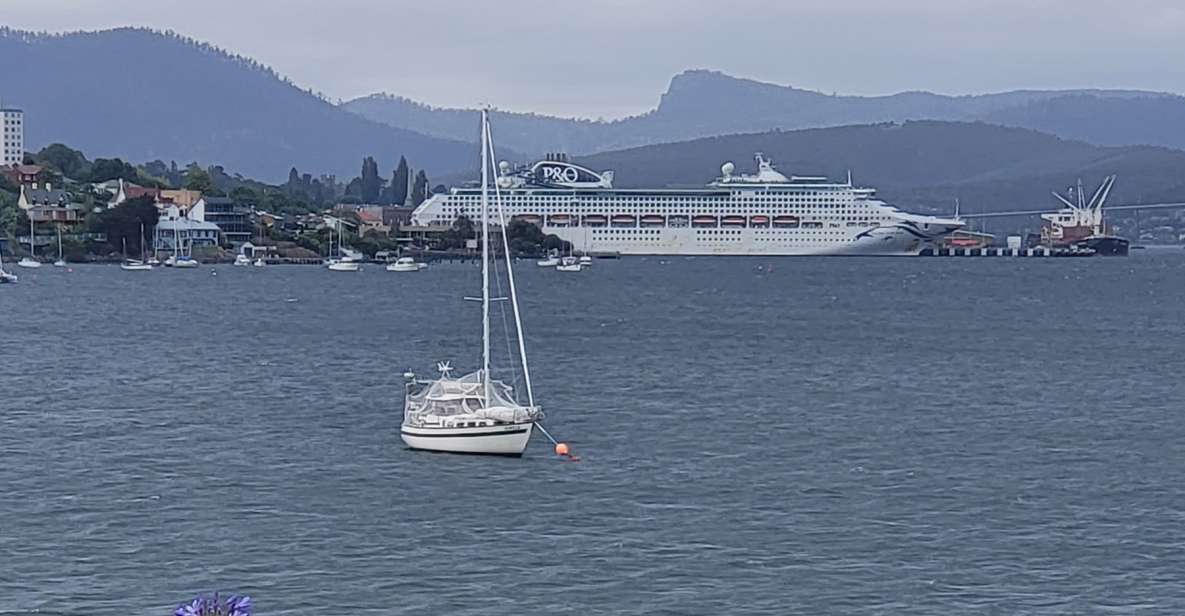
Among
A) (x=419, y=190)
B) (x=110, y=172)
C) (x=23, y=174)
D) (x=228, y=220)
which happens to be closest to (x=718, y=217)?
(x=228, y=220)

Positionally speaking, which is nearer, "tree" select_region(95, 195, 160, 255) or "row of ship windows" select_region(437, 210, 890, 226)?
"tree" select_region(95, 195, 160, 255)

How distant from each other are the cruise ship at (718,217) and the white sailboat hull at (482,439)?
289 ft

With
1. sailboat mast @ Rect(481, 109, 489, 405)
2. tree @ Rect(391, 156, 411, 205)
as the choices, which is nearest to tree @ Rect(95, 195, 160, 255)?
tree @ Rect(391, 156, 411, 205)

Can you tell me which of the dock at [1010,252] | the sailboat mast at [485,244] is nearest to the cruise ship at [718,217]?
the dock at [1010,252]

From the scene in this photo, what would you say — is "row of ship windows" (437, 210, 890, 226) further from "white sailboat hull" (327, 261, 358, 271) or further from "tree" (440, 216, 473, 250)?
"white sailboat hull" (327, 261, 358, 271)

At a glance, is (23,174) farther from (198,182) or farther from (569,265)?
(569,265)

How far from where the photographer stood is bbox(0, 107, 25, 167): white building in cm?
13950

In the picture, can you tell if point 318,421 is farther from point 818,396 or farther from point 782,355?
point 782,355

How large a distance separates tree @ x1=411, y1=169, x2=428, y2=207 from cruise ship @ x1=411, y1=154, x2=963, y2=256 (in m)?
19.2

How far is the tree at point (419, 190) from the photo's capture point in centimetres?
13338

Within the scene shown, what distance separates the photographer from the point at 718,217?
112 meters

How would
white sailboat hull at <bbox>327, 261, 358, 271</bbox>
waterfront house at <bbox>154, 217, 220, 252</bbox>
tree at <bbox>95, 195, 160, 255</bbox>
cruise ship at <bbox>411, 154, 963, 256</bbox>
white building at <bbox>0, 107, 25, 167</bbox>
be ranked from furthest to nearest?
1. white building at <bbox>0, 107, 25, 167</bbox>
2. cruise ship at <bbox>411, 154, 963, 256</bbox>
3. waterfront house at <bbox>154, 217, 220, 252</bbox>
4. tree at <bbox>95, 195, 160, 255</bbox>
5. white sailboat hull at <bbox>327, 261, 358, 271</bbox>

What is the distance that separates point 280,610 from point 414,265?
74.2m

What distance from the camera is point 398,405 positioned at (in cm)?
2828
